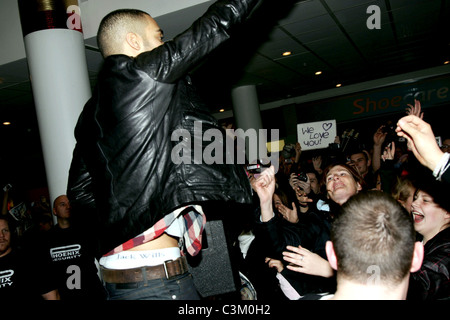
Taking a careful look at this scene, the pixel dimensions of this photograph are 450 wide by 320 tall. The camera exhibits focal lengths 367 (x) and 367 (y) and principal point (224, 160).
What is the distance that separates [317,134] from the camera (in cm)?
750

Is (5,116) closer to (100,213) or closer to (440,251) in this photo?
(100,213)

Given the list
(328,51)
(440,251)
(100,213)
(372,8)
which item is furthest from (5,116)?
(440,251)

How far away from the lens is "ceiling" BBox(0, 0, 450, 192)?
16.8 ft

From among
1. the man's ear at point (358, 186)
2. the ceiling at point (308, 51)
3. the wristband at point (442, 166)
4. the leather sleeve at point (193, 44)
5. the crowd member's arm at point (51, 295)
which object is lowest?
the crowd member's arm at point (51, 295)

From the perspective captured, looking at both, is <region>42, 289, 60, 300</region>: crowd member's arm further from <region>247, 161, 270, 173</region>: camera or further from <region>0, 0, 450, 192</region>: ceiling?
<region>0, 0, 450, 192</region>: ceiling

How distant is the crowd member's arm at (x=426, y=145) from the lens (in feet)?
4.78

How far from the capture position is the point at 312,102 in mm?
12062

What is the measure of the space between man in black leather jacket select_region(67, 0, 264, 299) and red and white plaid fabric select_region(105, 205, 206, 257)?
0.6 inches

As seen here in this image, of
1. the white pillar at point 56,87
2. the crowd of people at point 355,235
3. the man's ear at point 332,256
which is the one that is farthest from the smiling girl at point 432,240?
the white pillar at point 56,87

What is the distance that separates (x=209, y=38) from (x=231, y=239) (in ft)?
2.99

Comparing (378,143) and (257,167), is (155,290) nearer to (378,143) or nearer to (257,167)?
(257,167)

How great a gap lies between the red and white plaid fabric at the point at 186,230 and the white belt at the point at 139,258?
1.0 inches

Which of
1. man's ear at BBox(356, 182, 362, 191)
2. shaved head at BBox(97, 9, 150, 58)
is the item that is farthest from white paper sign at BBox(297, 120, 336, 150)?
shaved head at BBox(97, 9, 150, 58)

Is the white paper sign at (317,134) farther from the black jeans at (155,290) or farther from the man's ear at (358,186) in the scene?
the black jeans at (155,290)
